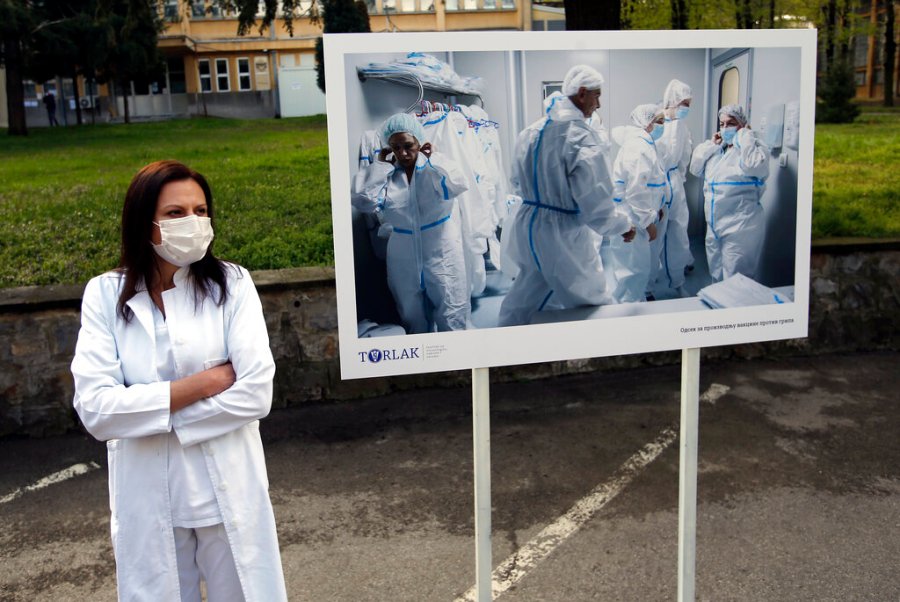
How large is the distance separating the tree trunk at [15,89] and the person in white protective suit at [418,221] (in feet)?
60.0

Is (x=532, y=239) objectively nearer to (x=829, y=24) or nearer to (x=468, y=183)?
(x=468, y=183)

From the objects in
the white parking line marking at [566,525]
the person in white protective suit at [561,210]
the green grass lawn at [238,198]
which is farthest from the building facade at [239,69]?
the person in white protective suit at [561,210]

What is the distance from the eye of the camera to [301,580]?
382 centimetres

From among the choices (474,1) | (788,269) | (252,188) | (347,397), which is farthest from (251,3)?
(474,1)

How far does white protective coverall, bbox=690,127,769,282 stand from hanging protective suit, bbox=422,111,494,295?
89 centimetres

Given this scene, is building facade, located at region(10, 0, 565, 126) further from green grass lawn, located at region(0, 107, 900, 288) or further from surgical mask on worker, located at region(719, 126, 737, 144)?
surgical mask on worker, located at region(719, 126, 737, 144)

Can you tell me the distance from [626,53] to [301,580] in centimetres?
269

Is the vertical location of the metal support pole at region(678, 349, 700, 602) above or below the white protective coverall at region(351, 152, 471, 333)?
below

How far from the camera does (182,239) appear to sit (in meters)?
2.39

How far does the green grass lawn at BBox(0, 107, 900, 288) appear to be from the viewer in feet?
22.3

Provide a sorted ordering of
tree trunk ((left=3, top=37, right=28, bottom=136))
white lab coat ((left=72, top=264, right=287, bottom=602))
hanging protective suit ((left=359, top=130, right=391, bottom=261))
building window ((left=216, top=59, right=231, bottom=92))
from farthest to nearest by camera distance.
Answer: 1. building window ((left=216, top=59, right=231, bottom=92))
2. tree trunk ((left=3, top=37, right=28, bottom=136))
3. hanging protective suit ((left=359, top=130, right=391, bottom=261))
4. white lab coat ((left=72, top=264, right=287, bottom=602))

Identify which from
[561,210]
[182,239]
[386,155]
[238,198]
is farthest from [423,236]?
[238,198]

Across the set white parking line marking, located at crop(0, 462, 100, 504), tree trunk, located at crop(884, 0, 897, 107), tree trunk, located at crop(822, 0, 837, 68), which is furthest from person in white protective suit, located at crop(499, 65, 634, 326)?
tree trunk, located at crop(884, 0, 897, 107)

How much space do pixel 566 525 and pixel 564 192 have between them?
2069 millimetres
